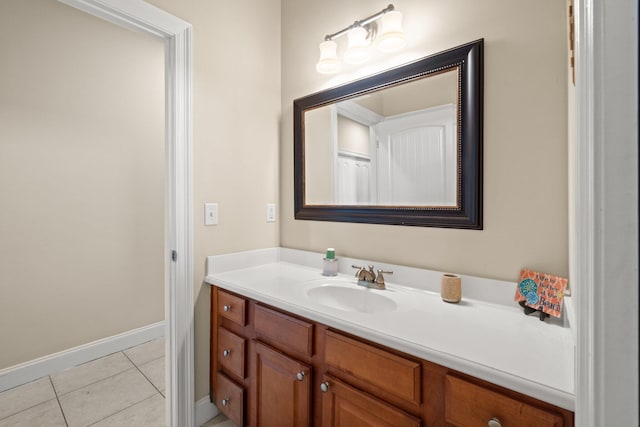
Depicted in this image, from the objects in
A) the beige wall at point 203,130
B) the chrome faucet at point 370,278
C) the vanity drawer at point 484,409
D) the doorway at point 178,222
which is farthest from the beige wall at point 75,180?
the vanity drawer at point 484,409

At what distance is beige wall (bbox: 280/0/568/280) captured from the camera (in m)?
1.04

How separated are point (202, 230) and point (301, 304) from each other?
753mm

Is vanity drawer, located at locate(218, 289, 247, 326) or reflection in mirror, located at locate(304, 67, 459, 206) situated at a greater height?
reflection in mirror, located at locate(304, 67, 459, 206)

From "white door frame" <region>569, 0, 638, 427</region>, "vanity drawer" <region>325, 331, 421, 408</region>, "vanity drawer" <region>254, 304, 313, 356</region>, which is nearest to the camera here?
"white door frame" <region>569, 0, 638, 427</region>

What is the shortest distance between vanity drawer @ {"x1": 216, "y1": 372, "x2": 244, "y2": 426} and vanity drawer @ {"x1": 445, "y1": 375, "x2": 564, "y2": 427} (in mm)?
1009

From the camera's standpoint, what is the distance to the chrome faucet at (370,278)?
1388mm

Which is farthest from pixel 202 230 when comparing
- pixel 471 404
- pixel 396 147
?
pixel 471 404

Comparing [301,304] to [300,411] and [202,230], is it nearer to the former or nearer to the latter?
[300,411]

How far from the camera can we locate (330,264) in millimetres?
1613

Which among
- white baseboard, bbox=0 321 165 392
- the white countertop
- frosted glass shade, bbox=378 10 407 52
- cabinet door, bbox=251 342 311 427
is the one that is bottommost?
white baseboard, bbox=0 321 165 392

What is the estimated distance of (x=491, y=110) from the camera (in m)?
1.17

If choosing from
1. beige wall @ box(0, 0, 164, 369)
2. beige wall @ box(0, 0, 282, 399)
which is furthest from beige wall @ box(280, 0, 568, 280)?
beige wall @ box(0, 0, 164, 369)

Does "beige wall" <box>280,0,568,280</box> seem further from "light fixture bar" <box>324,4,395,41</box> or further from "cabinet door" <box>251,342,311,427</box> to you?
"cabinet door" <box>251,342,311,427</box>

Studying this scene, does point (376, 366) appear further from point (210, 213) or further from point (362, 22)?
point (362, 22)
